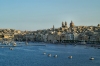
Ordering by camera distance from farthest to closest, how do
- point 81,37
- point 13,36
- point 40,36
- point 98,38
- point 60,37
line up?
point 13,36, point 40,36, point 60,37, point 81,37, point 98,38

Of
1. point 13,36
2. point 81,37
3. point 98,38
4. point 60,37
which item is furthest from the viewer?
point 13,36

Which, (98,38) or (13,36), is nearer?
(98,38)

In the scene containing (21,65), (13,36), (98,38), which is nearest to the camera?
(21,65)

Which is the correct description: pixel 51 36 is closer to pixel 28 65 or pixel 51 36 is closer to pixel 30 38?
pixel 30 38

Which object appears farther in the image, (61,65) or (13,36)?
(13,36)

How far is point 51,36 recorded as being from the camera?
112m

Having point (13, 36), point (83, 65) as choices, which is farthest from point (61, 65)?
point (13, 36)

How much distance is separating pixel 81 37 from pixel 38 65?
64.7 m

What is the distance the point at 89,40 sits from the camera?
9231 centimetres

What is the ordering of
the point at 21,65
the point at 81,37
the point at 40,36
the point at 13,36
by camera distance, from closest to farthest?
the point at 21,65 < the point at 81,37 < the point at 40,36 < the point at 13,36

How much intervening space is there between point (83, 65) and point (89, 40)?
197 feet

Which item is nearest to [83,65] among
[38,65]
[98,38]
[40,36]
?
[38,65]

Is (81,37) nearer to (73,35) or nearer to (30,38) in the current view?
(73,35)

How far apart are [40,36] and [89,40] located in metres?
35.5
